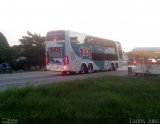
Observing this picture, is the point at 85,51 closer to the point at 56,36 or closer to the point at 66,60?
the point at 66,60

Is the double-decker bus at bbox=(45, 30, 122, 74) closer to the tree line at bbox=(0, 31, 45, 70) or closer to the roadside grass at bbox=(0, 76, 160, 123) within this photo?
the tree line at bbox=(0, 31, 45, 70)

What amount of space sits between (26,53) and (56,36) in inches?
717

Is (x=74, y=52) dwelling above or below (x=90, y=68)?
above

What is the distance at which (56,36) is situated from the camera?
2900 centimetres

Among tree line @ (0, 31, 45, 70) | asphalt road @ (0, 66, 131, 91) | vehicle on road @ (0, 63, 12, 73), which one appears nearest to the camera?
asphalt road @ (0, 66, 131, 91)

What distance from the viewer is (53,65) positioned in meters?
29.3

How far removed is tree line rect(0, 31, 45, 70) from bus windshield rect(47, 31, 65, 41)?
51.6 ft

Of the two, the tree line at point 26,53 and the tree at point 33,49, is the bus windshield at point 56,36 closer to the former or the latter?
the tree line at point 26,53

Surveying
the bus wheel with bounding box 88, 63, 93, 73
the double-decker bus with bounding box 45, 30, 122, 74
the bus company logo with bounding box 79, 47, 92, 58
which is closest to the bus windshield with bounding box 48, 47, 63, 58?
the double-decker bus with bounding box 45, 30, 122, 74

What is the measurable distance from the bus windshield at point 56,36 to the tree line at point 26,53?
15721 millimetres

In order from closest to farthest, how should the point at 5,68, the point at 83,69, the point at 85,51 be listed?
the point at 85,51 < the point at 83,69 < the point at 5,68

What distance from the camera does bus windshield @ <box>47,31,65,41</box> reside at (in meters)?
28.7

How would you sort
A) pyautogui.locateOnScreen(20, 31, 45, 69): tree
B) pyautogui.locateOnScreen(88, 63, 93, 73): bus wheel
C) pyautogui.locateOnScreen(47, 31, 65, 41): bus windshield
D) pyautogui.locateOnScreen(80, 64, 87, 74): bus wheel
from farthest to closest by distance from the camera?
pyautogui.locateOnScreen(20, 31, 45, 69): tree, pyautogui.locateOnScreen(88, 63, 93, 73): bus wheel, pyautogui.locateOnScreen(80, 64, 87, 74): bus wheel, pyautogui.locateOnScreen(47, 31, 65, 41): bus windshield

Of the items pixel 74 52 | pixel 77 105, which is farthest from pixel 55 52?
pixel 77 105
